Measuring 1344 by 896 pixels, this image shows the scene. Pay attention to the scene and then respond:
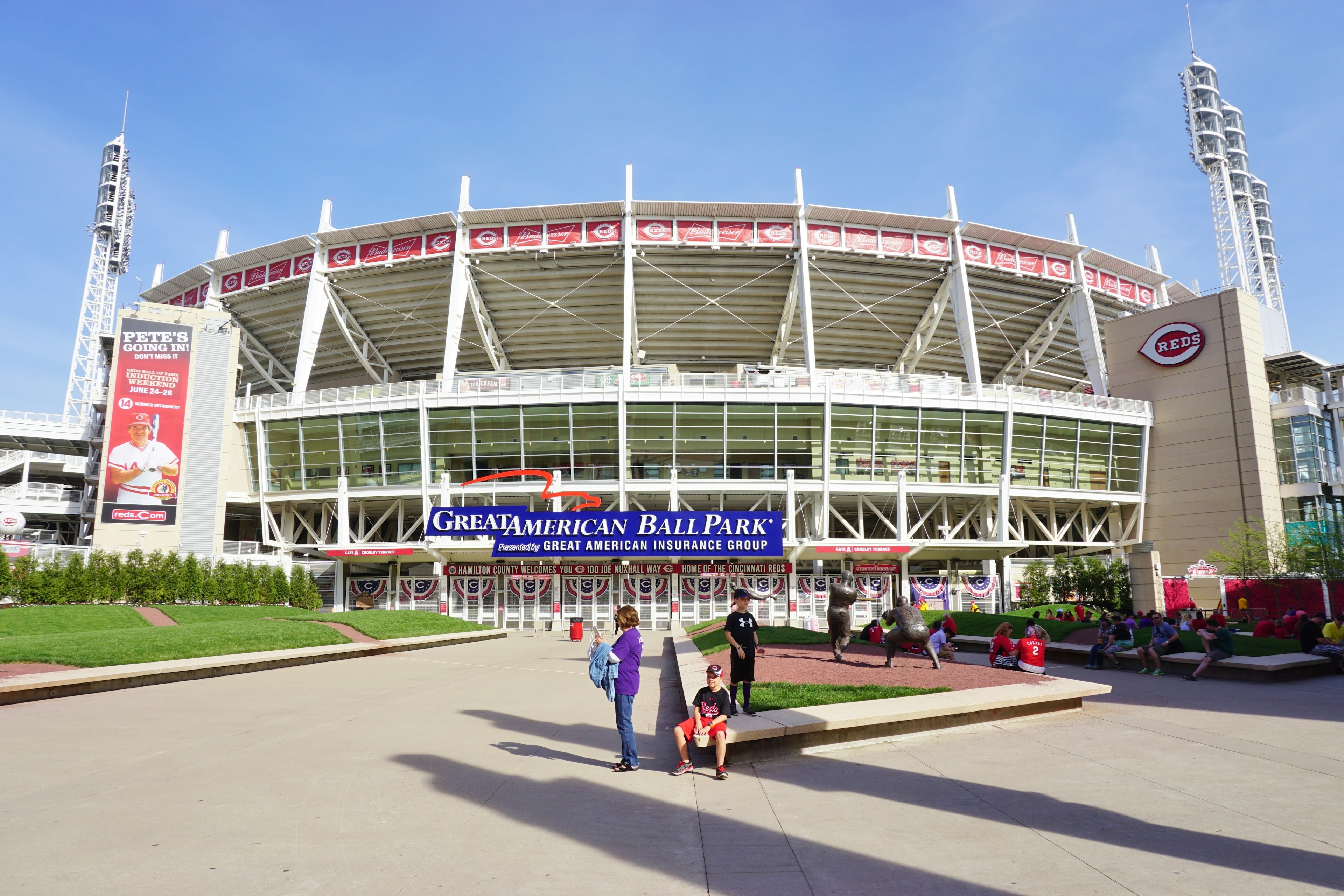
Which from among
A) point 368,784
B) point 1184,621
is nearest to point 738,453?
point 1184,621

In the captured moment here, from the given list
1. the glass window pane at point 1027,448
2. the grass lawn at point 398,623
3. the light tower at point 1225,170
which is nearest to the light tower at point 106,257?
the grass lawn at point 398,623

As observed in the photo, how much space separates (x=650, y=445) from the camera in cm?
4169

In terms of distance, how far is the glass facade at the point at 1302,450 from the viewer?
4434cm

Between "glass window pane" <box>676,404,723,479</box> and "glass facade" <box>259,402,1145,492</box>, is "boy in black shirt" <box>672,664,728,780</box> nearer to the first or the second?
"glass facade" <box>259,402,1145,492</box>

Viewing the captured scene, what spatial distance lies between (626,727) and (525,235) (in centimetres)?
3989

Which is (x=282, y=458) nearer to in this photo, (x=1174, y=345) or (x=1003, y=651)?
(x=1003, y=651)

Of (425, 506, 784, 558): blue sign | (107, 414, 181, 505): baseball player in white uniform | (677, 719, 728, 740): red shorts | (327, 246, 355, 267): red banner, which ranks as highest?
(327, 246, 355, 267): red banner

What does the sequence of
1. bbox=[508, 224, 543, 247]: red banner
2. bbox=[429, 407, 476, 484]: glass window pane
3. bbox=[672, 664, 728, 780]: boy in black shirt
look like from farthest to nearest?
bbox=[508, 224, 543, 247]: red banner
bbox=[429, 407, 476, 484]: glass window pane
bbox=[672, 664, 728, 780]: boy in black shirt

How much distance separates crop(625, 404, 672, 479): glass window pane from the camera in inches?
1615

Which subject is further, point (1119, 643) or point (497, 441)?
point (497, 441)

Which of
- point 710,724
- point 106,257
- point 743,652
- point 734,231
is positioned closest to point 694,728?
point 710,724

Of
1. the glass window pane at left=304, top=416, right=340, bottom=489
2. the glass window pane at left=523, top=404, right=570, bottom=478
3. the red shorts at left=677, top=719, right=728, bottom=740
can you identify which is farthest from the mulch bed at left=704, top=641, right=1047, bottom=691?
the glass window pane at left=304, top=416, right=340, bottom=489

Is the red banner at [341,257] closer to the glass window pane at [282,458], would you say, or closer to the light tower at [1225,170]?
the glass window pane at [282,458]

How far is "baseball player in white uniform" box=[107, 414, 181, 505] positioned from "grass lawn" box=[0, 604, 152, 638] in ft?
44.7
